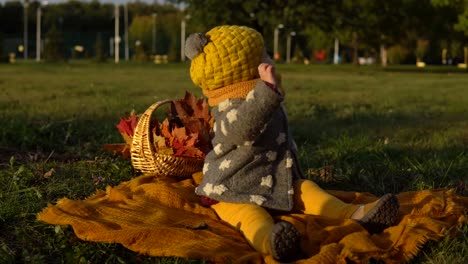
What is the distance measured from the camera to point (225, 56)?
3572 millimetres

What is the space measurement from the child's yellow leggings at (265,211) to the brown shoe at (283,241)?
0.10 metres

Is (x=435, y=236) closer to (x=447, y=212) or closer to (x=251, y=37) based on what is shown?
(x=447, y=212)

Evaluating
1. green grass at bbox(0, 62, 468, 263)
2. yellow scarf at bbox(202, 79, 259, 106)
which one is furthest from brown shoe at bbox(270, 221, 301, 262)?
yellow scarf at bbox(202, 79, 259, 106)

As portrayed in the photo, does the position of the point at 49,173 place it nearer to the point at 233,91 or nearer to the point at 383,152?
the point at 233,91

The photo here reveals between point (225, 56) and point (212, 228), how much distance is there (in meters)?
0.83

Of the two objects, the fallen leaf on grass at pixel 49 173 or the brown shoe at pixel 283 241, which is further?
the fallen leaf on grass at pixel 49 173

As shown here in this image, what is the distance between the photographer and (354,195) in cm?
390

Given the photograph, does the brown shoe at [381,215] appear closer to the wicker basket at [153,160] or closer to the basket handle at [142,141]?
the wicker basket at [153,160]

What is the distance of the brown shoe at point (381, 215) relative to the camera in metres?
3.20

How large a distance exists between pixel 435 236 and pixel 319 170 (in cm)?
158

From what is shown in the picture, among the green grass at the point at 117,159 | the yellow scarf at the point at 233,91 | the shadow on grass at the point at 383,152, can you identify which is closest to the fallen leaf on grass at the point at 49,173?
the green grass at the point at 117,159

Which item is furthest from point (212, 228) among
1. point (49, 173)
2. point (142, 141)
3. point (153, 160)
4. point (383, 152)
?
point (383, 152)

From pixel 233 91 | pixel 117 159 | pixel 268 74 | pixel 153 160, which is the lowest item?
pixel 117 159

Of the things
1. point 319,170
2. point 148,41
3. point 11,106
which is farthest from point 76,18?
point 319,170
